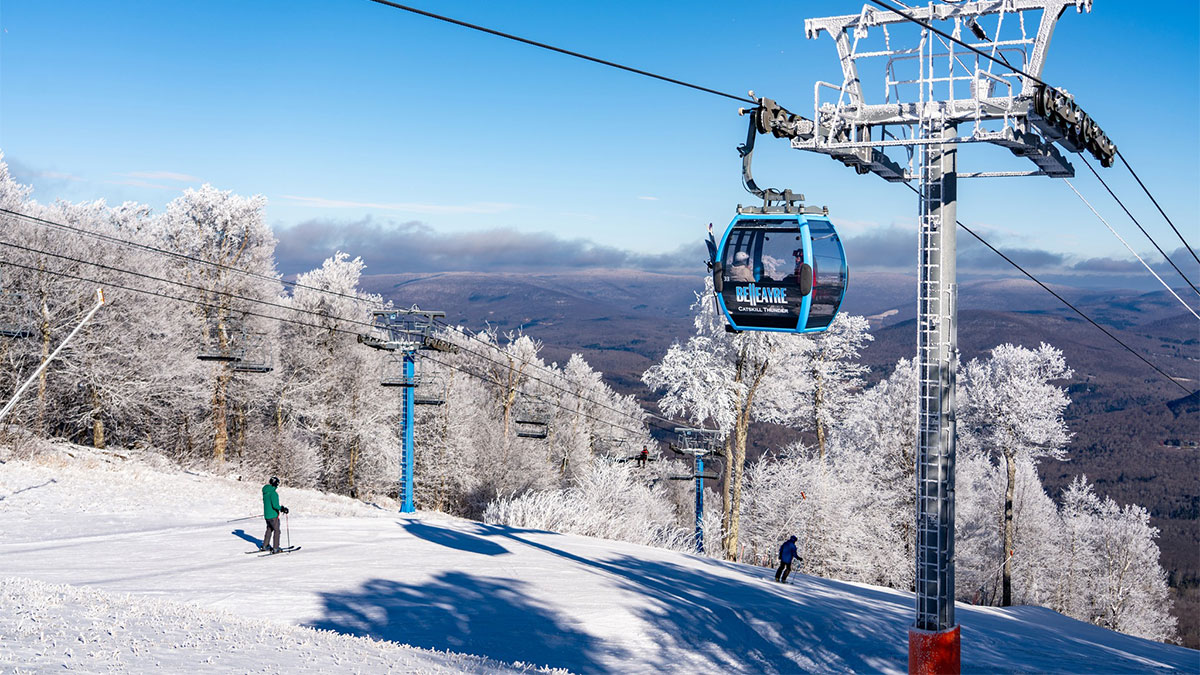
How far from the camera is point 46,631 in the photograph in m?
9.29

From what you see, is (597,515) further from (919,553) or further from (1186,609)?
(1186,609)

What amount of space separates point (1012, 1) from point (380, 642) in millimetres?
11557

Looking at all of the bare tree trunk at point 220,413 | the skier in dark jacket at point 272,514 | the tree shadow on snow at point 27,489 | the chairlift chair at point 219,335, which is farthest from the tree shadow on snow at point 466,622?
the bare tree trunk at point 220,413

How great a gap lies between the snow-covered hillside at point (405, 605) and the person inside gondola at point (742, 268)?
5.70 m

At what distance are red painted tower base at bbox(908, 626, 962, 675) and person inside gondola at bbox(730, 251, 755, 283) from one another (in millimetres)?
5091

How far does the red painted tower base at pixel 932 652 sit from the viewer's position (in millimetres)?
11031

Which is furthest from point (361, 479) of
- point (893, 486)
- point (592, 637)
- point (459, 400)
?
point (592, 637)

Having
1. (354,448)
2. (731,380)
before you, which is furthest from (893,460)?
(354,448)

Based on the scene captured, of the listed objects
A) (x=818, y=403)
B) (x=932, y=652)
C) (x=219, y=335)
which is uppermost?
(x=219, y=335)

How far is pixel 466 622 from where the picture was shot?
14188mm

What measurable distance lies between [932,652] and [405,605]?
831 centimetres

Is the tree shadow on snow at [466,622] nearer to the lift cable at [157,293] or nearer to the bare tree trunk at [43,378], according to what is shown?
the lift cable at [157,293]

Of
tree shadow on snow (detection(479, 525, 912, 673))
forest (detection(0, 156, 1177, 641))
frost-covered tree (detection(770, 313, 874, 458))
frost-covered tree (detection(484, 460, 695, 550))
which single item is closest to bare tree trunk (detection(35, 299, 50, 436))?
forest (detection(0, 156, 1177, 641))

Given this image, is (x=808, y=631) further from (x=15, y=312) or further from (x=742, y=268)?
(x=15, y=312)
